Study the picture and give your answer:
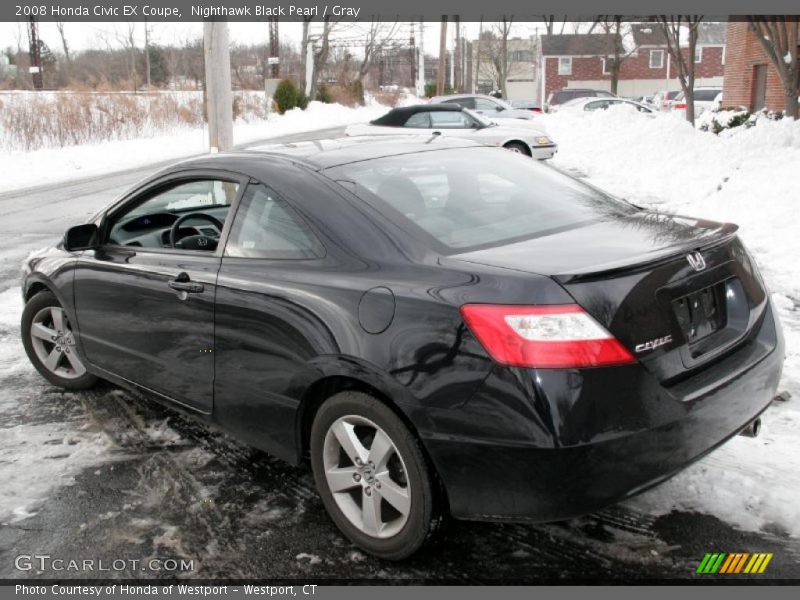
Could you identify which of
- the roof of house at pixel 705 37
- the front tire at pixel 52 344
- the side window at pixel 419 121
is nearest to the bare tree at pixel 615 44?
the roof of house at pixel 705 37

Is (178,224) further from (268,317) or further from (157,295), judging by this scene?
(268,317)

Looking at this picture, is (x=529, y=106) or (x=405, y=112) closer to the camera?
(x=405, y=112)

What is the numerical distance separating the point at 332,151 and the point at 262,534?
1777 mm

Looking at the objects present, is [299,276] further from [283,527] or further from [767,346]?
[767,346]

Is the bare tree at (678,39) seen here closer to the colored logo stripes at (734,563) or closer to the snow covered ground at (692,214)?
the snow covered ground at (692,214)

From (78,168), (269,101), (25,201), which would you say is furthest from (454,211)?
(269,101)

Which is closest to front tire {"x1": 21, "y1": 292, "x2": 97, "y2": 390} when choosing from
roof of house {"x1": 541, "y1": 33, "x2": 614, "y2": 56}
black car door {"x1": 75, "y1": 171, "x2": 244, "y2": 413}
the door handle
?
black car door {"x1": 75, "y1": 171, "x2": 244, "y2": 413}

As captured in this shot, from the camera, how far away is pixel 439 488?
9.50 feet

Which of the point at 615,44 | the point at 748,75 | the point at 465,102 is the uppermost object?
the point at 615,44

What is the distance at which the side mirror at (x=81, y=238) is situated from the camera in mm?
4477

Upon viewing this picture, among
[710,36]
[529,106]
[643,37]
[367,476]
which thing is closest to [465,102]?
[529,106]

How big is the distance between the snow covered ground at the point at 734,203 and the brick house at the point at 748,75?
2.75 meters

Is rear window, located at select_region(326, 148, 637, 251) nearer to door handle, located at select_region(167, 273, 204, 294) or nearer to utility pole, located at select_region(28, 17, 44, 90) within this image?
door handle, located at select_region(167, 273, 204, 294)

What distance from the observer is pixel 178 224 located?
180 inches
